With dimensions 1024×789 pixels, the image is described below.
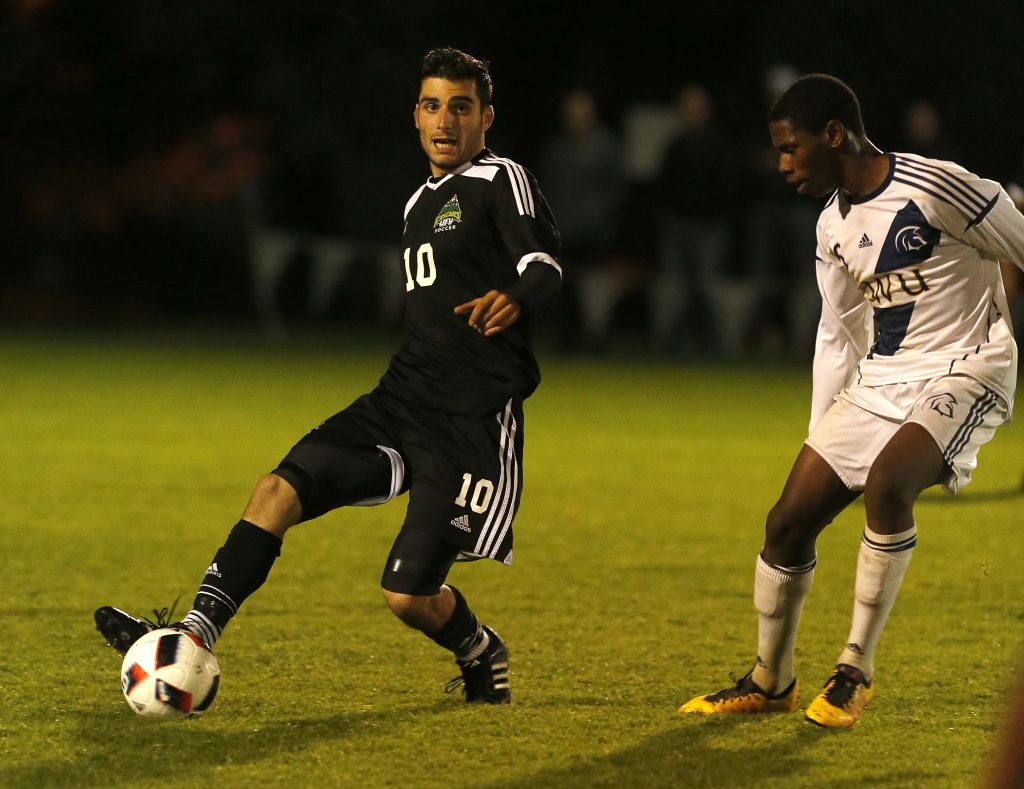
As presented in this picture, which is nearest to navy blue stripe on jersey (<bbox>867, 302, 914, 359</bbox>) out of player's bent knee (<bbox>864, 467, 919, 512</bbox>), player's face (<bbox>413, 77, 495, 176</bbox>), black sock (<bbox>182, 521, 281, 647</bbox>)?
player's bent knee (<bbox>864, 467, 919, 512</bbox>)

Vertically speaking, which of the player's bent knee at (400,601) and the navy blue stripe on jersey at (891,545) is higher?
the navy blue stripe on jersey at (891,545)

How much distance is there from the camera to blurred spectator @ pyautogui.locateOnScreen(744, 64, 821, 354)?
1678 cm

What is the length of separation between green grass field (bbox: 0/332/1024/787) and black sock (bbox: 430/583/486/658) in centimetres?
17

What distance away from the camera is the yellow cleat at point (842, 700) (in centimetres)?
461

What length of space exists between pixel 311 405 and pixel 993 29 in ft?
18.7

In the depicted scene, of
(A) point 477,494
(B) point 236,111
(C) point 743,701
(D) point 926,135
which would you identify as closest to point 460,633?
(A) point 477,494

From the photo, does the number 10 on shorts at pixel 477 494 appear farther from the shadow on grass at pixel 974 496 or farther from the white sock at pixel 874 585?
the shadow on grass at pixel 974 496

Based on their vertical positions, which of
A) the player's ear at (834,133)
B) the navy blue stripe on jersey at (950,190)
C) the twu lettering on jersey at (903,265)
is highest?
the player's ear at (834,133)

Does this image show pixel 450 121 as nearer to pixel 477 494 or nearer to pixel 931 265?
pixel 477 494

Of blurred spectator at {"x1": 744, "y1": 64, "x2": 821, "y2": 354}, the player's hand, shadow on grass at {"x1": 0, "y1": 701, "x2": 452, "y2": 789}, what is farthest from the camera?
blurred spectator at {"x1": 744, "y1": 64, "x2": 821, "y2": 354}

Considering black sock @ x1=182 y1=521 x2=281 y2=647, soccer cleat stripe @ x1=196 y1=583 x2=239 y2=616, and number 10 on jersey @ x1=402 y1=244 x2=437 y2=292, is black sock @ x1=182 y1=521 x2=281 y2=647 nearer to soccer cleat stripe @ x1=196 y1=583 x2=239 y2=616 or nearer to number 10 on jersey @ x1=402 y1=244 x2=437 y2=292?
soccer cleat stripe @ x1=196 y1=583 x2=239 y2=616

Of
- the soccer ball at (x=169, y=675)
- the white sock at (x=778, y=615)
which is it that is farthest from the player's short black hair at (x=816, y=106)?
the soccer ball at (x=169, y=675)

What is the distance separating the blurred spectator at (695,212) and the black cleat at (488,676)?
10.8 metres

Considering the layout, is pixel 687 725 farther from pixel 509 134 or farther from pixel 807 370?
pixel 509 134
